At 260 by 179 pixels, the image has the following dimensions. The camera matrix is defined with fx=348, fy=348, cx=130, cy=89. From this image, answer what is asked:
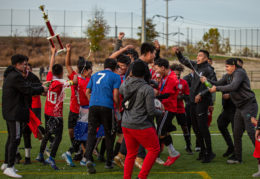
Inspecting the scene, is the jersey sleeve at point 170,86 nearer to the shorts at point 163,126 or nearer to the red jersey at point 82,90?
the shorts at point 163,126

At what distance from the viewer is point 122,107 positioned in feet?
18.2

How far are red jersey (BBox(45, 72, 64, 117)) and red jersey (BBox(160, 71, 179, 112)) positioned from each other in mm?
1947

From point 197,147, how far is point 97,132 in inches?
106

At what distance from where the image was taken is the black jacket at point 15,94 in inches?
230

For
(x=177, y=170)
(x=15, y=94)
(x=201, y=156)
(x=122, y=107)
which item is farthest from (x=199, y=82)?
(x=15, y=94)

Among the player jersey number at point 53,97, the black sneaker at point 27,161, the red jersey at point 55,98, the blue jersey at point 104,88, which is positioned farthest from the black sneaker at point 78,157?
the blue jersey at point 104,88

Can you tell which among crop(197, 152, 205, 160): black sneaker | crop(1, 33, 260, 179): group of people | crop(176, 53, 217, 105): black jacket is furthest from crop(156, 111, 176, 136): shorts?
crop(197, 152, 205, 160): black sneaker

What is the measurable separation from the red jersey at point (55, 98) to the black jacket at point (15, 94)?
0.55 meters

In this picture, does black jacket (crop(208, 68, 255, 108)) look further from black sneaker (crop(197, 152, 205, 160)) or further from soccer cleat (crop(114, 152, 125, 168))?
soccer cleat (crop(114, 152, 125, 168))

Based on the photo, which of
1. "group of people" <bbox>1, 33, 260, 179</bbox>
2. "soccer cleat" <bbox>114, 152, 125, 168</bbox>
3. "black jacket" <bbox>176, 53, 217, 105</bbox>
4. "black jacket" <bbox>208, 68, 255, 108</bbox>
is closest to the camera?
"group of people" <bbox>1, 33, 260, 179</bbox>

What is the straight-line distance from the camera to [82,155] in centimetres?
716

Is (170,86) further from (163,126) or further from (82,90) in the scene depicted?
(82,90)

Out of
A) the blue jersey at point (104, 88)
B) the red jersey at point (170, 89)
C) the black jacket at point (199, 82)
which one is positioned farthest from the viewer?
the black jacket at point (199, 82)

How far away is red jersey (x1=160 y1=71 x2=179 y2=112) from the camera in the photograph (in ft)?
21.8
